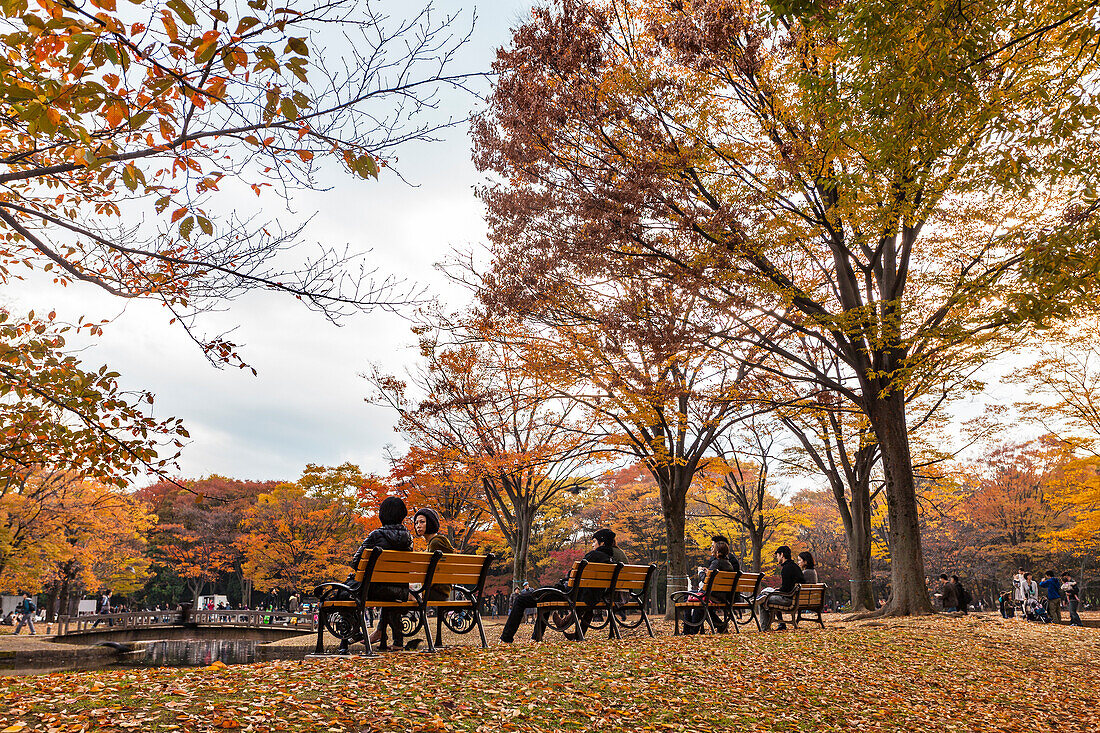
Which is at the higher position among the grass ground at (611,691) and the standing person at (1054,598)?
the grass ground at (611,691)

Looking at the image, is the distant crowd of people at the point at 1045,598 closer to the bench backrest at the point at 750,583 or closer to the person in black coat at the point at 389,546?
the bench backrest at the point at 750,583

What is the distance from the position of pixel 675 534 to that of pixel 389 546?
9.47 m

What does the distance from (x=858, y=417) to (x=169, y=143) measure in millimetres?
15978

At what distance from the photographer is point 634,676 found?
5566 millimetres

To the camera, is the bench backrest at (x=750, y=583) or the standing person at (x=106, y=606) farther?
the standing person at (x=106, y=606)

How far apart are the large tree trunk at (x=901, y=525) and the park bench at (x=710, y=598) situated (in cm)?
319

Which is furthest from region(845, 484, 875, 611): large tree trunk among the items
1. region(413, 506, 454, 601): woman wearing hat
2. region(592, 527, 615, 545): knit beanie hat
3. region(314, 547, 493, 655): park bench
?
region(314, 547, 493, 655): park bench

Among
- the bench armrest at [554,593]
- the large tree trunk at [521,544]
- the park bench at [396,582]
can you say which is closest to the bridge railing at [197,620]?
the large tree trunk at [521,544]

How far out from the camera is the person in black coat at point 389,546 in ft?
21.2

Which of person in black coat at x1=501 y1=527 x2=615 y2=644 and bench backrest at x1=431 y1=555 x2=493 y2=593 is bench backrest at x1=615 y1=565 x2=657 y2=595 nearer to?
person in black coat at x1=501 y1=527 x2=615 y2=644

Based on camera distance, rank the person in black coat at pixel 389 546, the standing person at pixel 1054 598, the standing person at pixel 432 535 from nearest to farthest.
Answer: the person in black coat at pixel 389 546, the standing person at pixel 432 535, the standing person at pixel 1054 598

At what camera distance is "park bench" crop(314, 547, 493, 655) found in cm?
620

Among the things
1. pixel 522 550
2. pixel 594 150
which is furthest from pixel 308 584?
pixel 594 150

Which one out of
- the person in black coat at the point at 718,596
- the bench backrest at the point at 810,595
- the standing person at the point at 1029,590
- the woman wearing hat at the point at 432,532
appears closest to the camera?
the woman wearing hat at the point at 432,532
